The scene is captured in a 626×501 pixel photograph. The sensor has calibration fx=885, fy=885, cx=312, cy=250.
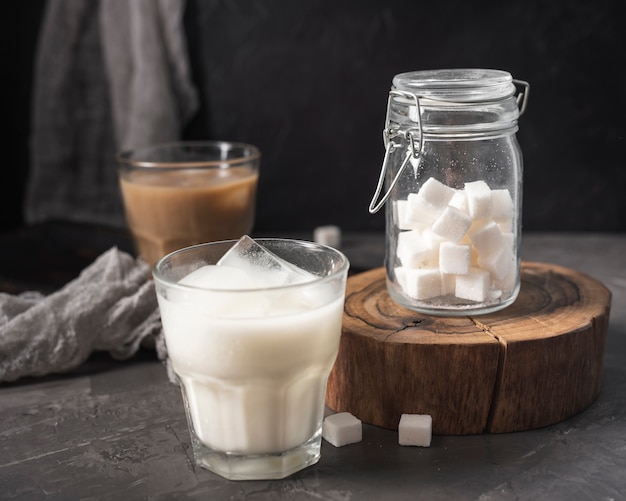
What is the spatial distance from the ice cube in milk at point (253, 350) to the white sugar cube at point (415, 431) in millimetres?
125

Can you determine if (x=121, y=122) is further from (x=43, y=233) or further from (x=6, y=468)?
(x=6, y=468)

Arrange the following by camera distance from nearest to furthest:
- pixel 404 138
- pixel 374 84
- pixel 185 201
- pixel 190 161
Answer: pixel 404 138, pixel 185 201, pixel 190 161, pixel 374 84

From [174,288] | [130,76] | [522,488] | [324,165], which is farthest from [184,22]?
[522,488]

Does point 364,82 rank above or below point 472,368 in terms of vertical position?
above

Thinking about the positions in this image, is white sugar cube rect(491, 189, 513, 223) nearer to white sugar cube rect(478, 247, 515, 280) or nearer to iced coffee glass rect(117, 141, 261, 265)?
white sugar cube rect(478, 247, 515, 280)

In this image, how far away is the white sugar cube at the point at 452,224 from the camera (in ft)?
3.81

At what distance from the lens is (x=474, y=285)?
121cm

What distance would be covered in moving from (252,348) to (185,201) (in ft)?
2.58

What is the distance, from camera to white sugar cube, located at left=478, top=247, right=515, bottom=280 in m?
1.21

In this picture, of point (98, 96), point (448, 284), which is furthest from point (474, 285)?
point (98, 96)

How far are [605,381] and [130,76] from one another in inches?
54.6

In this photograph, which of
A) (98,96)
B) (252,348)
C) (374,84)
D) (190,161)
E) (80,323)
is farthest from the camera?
(98,96)

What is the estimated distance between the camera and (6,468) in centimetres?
113

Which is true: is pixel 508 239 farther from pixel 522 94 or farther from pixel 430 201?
pixel 522 94
